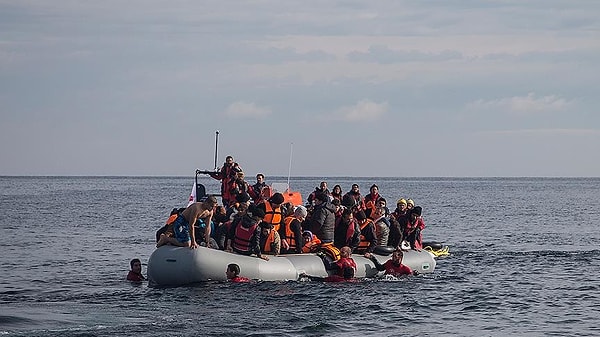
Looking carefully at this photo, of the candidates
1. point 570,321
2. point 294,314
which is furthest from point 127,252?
point 570,321

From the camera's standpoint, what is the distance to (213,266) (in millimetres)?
17391

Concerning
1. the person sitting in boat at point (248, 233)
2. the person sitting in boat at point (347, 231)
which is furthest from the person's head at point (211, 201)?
the person sitting in boat at point (347, 231)

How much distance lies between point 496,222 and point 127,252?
21.2 meters

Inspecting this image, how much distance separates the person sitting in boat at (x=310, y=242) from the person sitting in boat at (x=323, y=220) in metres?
0.10

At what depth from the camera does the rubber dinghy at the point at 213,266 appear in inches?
680

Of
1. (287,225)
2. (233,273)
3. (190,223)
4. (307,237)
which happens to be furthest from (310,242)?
(190,223)

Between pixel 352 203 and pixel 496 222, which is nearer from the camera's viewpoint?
pixel 352 203

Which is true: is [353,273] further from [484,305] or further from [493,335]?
[493,335]

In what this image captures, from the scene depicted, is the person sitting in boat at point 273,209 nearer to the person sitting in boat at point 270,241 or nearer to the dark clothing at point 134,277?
the person sitting in boat at point 270,241

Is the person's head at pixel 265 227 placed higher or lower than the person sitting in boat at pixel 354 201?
lower

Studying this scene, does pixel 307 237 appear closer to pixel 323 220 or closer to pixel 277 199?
pixel 323 220

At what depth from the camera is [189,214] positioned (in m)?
16.8

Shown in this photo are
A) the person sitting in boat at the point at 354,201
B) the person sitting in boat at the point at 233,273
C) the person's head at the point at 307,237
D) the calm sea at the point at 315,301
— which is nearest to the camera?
the calm sea at the point at 315,301

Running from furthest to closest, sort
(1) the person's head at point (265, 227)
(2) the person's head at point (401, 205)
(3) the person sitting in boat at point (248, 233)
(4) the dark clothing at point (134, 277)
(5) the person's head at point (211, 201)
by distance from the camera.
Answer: (2) the person's head at point (401, 205)
(4) the dark clothing at point (134, 277)
(1) the person's head at point (265, 227)
(3) the person sitting in boat at point (248, 233)
(5) the person's head at point (211, 201)
